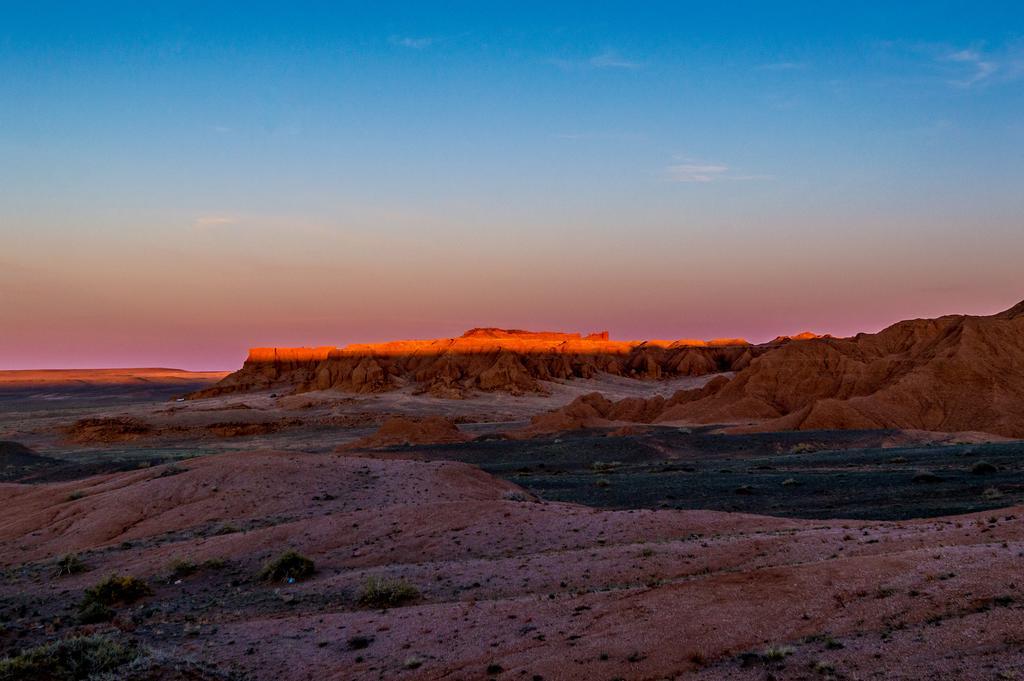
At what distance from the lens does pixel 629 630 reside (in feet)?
28.5

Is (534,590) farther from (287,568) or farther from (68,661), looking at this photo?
(68,661)

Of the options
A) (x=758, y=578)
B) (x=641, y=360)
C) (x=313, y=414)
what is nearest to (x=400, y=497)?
(x=758, y=578)

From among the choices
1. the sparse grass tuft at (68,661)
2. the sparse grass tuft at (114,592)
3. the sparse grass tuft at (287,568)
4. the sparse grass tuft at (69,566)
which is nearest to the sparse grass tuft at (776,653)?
the sparse grass tuft at (68,661)

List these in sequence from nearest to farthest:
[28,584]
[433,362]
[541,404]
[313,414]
Answer: [28,584]
[313,414]
[541,404]
[433,362]

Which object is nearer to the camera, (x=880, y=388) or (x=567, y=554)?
(x=567, y=554)

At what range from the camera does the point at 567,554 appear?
1352 centimetres

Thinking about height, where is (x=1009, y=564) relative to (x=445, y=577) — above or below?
above

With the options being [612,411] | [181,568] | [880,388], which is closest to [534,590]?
[181,568]

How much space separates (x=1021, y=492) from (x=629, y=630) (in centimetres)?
1692

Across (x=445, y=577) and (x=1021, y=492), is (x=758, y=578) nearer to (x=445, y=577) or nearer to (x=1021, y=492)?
(x=445, y=577)

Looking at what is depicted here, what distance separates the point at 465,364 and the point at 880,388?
73961mm

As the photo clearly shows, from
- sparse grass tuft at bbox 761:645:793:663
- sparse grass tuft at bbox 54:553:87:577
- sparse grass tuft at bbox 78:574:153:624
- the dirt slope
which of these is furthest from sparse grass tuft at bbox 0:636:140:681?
sparse grass tuft at bbox 54:553:87:577

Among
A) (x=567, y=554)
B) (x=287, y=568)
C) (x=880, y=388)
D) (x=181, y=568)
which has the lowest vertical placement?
(x=181, y=568)

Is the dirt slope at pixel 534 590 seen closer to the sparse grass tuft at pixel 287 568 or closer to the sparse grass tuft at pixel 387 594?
the sparse grass tuft at pixel 387 594
